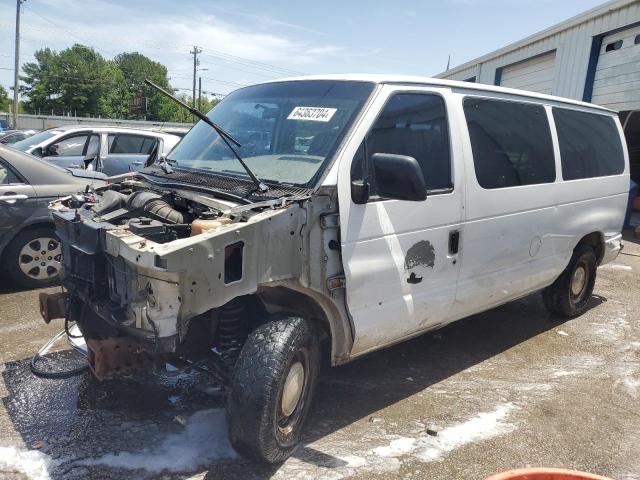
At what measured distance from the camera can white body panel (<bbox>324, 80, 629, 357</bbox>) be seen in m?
3.15

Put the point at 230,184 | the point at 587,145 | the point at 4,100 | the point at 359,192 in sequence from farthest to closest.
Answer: the point at 4,100 → the point at 587,145 → the point at 230,184 → the point at 359,192

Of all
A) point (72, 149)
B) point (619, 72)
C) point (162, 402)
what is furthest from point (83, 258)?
point (619, 72)

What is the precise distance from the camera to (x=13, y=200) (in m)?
5.39

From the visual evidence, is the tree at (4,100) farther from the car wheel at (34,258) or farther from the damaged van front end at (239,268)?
the damaged van front end at (239,268)

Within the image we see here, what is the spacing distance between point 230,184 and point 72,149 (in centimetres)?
726

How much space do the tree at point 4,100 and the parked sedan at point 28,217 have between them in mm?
82446

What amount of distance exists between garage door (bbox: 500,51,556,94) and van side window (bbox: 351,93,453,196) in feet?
37.3

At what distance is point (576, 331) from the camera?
17.7 feet

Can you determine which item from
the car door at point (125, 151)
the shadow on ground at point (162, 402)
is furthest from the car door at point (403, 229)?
the car door at point (125, 151)

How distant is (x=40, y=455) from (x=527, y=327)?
440cm

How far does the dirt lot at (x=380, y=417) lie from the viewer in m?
2.96

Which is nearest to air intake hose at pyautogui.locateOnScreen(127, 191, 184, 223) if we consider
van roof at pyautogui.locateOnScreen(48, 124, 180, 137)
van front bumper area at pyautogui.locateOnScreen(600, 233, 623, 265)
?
van front bumper area at pyautogui.locateOnScreen(600, 233, 623, 265)

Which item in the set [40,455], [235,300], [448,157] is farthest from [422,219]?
[40,455]

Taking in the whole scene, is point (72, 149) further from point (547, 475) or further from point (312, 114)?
point (547, 475)
